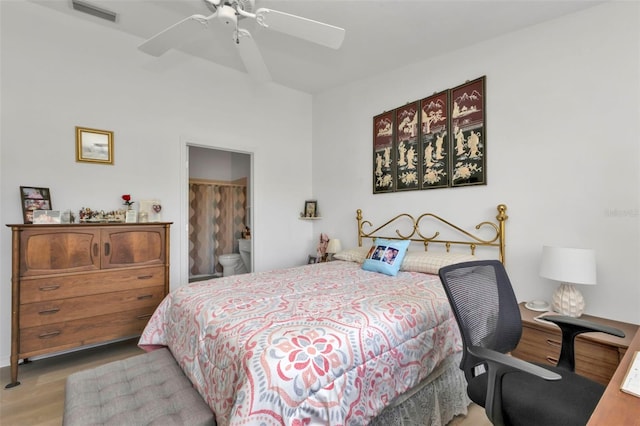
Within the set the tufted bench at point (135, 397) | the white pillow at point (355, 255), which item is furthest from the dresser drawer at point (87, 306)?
the white pillow at point (355, 255)

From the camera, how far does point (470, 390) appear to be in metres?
1.28

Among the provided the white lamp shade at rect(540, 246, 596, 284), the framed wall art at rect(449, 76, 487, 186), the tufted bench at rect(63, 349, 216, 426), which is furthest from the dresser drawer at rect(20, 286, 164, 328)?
the white lamp shade at rect(540, 246, 596, 284)

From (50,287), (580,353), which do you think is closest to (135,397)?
(50,287)

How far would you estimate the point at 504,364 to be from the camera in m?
1.04

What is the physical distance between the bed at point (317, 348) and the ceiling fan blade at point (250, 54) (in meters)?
1.74

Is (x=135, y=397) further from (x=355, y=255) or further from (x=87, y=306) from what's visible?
(x=355, y=255)

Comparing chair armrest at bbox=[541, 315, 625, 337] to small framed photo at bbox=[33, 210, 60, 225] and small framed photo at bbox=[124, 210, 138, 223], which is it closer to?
small framed photo at bbox=[124, 210, 138, 223]

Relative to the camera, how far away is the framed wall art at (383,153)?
3.40 metres

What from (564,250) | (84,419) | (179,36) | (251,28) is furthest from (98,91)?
(564,250)

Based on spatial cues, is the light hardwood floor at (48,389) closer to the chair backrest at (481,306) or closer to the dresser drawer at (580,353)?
the dresser drawer at (580,353)

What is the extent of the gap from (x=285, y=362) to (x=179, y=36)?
215 cm

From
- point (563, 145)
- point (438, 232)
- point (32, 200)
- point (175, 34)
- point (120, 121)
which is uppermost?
point (175, 34)

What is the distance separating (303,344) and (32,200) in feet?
8.70

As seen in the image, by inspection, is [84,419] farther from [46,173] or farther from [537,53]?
→ [537,53]
